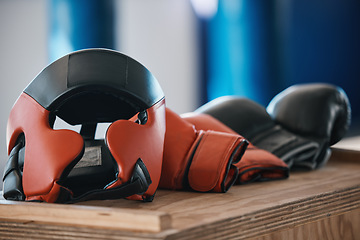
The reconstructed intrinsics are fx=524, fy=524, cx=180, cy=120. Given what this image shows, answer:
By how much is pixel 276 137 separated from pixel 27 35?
190 cm

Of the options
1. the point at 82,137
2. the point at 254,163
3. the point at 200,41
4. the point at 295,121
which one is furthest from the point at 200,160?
the point at 200,41

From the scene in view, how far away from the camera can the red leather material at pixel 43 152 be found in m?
0.90

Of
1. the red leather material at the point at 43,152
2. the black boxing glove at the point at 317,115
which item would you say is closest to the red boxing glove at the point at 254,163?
the black boxing glove at the point at 317,115

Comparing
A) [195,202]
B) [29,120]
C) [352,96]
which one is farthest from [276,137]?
[352,96]

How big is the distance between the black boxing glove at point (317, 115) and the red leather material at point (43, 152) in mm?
785

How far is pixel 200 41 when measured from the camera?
3.96 m

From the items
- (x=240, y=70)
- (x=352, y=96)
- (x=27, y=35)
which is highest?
(x=27, y=35)

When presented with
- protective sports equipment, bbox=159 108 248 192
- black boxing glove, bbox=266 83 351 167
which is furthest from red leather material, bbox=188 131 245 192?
black boxing glove, bbox=266 83 351 167

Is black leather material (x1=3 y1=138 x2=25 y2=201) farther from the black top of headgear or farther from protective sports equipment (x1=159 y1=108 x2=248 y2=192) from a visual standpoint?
protective sports equipment (x1=159 y1=108 x2=248 y2=192)

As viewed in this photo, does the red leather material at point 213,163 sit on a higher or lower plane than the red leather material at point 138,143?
lower

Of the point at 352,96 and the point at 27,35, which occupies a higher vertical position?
the point at 27,35

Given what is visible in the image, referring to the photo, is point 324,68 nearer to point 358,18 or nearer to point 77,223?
point 358,18

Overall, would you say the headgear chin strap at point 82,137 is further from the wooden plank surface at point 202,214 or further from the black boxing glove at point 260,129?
the black boxing glove at point 260,129

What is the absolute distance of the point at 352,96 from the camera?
4.78 metres
